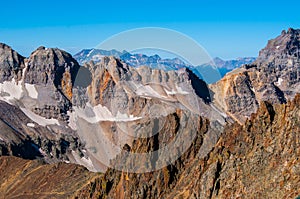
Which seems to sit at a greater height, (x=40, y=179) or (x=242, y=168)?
(x=242, y=168)

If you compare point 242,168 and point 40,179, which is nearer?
point 242,168

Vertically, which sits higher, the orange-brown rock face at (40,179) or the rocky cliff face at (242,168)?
the rocky cliff face at (242,168)

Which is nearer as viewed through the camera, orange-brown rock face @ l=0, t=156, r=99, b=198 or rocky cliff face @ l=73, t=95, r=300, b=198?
rocky cliff face @ l=73, t=95, r=300, b=198

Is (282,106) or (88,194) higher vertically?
(282,106)

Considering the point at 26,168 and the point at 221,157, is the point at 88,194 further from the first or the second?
the point at 26,168

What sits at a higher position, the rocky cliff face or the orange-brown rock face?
the rocky cliff face

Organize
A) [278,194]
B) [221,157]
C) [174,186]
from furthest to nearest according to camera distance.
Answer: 1. [174,186]
2. [221,157]
3. [278,194]

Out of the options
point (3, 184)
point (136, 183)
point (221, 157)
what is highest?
point (221, 157)

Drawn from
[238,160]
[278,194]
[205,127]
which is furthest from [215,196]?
[205,127]

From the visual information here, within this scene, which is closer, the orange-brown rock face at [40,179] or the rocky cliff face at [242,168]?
the rocky cliff face at [242,168]

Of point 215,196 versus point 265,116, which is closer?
point 215,196

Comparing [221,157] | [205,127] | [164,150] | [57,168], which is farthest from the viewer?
[57,168]
